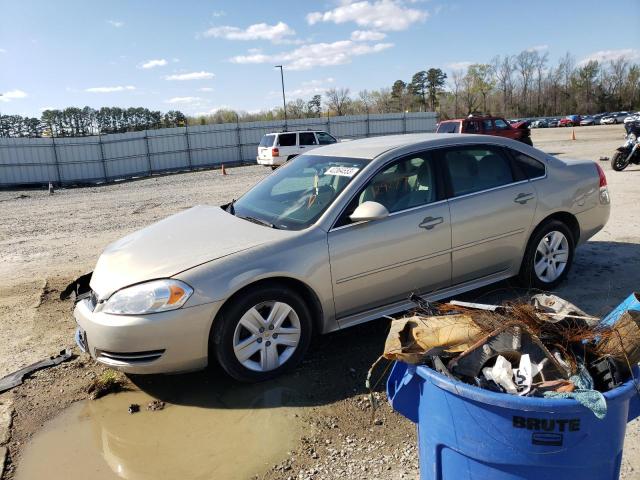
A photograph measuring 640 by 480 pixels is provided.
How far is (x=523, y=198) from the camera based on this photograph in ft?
15.3

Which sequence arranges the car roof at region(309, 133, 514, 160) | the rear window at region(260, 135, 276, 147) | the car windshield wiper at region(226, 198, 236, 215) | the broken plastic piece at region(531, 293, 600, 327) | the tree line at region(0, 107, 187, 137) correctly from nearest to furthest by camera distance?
the broken plastic piece at region(531, 293, 600, 327), the car roof at region(309, 133, 514, 160), the car windshield wiper at region(226, 198, 236, 215), the rear window at region(260, 135, 276, 147), the tree line at region(0, 107, 187, 137)

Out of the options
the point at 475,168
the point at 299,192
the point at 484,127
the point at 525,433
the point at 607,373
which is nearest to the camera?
the point at 525,433

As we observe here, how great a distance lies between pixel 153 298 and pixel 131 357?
437mm

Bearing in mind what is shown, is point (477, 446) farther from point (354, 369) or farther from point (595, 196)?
point (595, 196)

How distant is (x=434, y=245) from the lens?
4.15 metres

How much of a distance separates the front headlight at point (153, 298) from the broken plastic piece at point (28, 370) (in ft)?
4.10

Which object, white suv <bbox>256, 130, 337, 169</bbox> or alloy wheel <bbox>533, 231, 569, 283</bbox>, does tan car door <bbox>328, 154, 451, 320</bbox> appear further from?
white suv <bbox>256, 130, 337, 169</bbox>

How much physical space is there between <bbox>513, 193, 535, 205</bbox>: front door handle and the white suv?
57.6 ft

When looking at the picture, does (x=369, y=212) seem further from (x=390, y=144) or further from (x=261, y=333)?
(x=261, y=333)

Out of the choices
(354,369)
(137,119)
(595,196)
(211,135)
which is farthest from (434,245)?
(137,119)

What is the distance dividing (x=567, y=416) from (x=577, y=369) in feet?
0.94

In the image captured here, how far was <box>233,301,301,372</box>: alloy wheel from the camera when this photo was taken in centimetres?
351

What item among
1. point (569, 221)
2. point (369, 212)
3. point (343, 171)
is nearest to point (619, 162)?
point (569, 221)

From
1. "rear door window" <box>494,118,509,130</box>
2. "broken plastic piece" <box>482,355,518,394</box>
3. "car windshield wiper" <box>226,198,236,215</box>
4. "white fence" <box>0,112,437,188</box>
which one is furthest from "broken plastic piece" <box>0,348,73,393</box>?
"white fence" <box>0,112,437,188</box>
